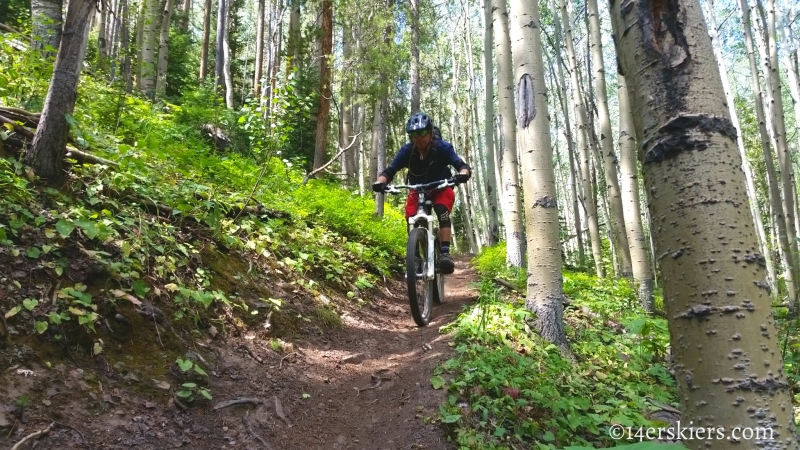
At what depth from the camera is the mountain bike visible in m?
4.71

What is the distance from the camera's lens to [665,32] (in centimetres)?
126

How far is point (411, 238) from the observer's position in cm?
465

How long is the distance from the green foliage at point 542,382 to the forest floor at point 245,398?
207mm

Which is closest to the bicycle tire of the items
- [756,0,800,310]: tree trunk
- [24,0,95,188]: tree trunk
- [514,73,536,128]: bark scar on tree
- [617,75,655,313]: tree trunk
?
[514,73,536,128]: bark scar on tree


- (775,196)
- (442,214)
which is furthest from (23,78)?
(775,196)

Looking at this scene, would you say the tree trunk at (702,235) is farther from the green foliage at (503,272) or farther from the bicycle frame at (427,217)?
the green foliage at (503,272)

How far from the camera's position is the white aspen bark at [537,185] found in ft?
13.5

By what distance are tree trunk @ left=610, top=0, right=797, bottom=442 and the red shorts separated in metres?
3.76

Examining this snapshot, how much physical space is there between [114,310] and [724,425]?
10.0ft

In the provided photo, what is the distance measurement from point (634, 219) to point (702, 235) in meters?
6.61

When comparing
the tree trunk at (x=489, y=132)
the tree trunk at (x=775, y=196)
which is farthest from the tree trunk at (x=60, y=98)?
the tree trunk at (x=775, y=196)

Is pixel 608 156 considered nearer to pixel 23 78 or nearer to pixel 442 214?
pixel 442 214

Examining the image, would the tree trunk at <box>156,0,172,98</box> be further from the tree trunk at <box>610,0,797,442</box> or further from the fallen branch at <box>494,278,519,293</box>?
the tree trunk at <box>610,0,797,442</box>

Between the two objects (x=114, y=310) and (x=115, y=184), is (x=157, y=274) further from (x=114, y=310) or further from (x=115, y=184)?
(x=115, y=184)
